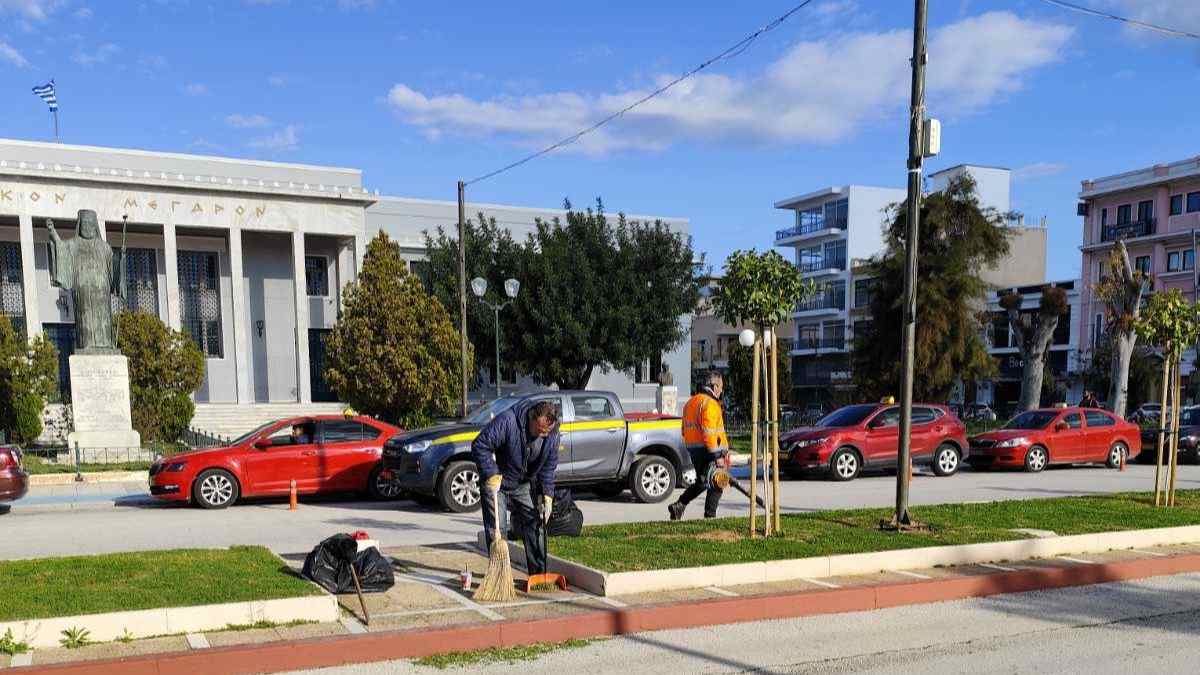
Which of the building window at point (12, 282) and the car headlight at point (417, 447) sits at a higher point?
the building window at point (12, 282)

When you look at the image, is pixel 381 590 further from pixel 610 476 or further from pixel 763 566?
pixel 610 476

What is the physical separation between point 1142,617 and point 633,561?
4232 mm

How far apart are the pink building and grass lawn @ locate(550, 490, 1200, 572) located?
3928 cm

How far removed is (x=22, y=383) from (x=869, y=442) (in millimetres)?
22254

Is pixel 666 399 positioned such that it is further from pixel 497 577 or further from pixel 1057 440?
pixel 497 577

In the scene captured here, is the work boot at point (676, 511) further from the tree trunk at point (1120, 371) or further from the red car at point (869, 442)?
the tree trunk at point (1120, 371)

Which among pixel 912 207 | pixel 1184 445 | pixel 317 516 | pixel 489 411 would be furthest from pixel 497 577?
pixel 1184 445

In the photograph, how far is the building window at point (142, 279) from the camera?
38.3 m

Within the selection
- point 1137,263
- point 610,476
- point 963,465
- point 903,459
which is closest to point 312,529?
point 610,476

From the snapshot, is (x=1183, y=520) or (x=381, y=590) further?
(x=1183, y=520)

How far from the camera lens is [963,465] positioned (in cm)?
2142

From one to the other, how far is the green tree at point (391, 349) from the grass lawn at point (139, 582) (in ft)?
53.2

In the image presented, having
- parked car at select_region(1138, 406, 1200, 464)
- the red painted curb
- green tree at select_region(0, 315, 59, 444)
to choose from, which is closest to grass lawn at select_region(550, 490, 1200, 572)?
the red painted curb

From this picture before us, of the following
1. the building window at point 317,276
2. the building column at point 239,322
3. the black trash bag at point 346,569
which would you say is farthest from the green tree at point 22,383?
the black trash bag at point 346,569
